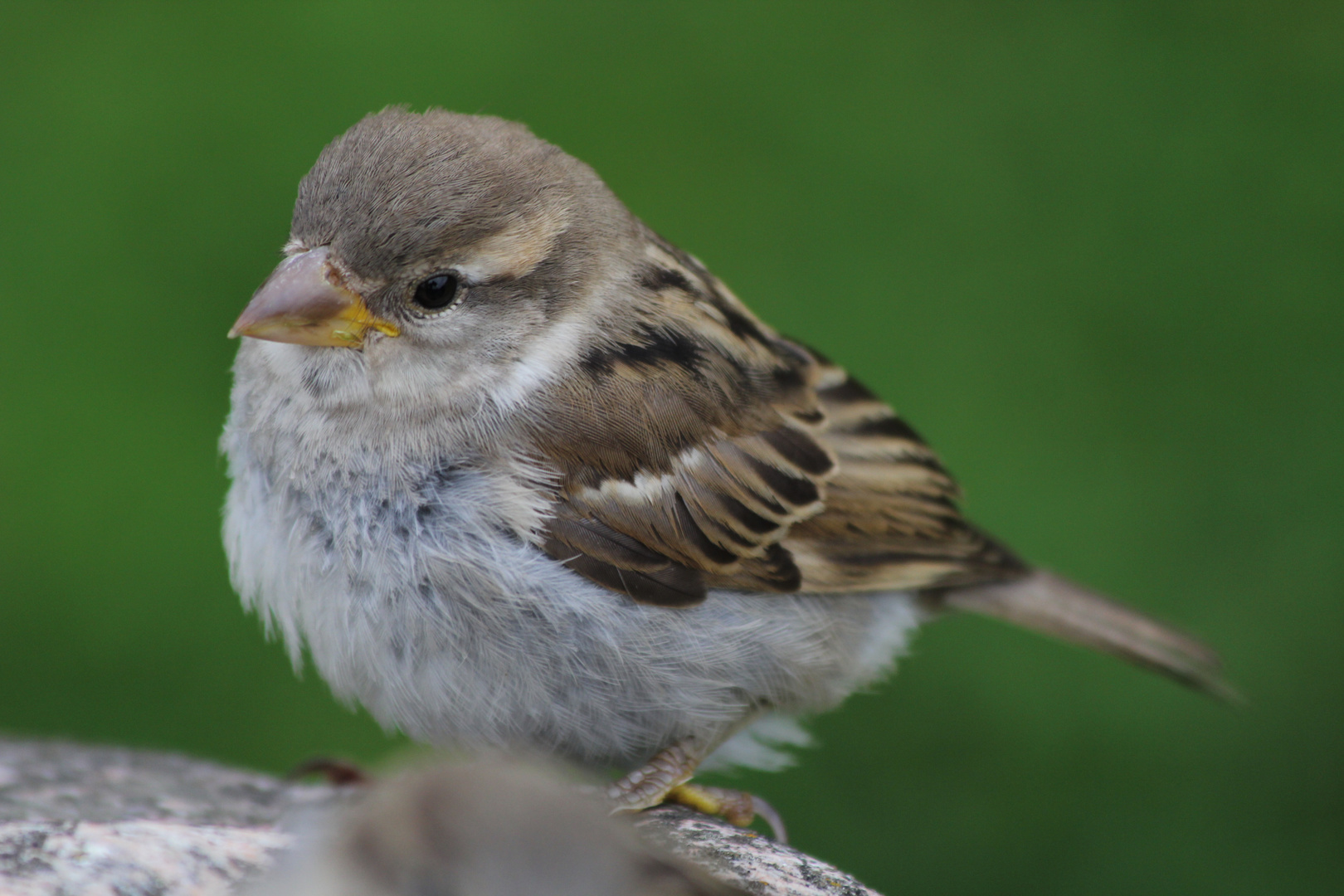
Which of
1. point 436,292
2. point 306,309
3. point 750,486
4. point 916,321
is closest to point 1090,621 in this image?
point 750,486

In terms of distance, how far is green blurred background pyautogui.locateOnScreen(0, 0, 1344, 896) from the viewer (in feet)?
14.1

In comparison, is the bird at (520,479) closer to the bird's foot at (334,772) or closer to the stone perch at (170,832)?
the stone perch at (170,832)

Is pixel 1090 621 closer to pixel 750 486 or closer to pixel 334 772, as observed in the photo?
pixel 750 486

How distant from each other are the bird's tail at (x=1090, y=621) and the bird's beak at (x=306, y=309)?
164 centimetres

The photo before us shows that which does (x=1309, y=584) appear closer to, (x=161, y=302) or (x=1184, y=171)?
(x=1184, y=171)

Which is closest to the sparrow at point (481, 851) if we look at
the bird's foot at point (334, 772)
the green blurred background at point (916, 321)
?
the bird's foot at point (334, 772)

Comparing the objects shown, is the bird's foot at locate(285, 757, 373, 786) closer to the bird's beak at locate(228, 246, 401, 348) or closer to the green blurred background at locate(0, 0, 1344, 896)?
the green blurred background at locate(0, 0, 1344, 896)

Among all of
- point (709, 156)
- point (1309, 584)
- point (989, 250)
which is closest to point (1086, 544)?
point (1309, 584)

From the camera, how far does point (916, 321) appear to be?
4961 mm

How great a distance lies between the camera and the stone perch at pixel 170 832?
7.29ft

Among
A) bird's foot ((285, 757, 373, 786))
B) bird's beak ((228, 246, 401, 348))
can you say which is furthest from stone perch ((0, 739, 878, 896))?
bird's beak ((228, 246, 401, 348))

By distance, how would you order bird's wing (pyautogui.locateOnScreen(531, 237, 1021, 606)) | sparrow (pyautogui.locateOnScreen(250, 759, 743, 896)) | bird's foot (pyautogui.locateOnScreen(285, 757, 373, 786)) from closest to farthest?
sparrow (pyautogui.locateOnScreen(250, 759, 743, 896))
bird's wing (pyautogui.locateOnScreen(531, 237, 1021, 606))
bird's foot (pyautogui.locateOnScreen(285, 757, 373, 786))

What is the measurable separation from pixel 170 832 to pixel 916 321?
3283 mm

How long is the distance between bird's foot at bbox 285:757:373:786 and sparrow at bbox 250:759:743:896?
1.41 m
